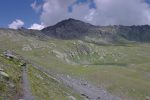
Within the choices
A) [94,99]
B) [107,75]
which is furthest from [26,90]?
[107,75]

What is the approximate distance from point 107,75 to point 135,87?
26.3 m

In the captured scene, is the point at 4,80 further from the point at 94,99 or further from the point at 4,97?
the point at 94,99

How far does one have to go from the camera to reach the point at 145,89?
343ft

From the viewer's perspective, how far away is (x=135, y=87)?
106250 millimetres

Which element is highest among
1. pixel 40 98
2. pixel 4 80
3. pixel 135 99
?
pixel 4 80

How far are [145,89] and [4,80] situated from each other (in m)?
74.4

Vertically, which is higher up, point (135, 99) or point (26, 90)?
point (26, 90)

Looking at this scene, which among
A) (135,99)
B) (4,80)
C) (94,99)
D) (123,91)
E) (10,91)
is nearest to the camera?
(10,91)

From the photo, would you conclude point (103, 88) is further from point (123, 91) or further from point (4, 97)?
point (4, 97)

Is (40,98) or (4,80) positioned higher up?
(4,80)

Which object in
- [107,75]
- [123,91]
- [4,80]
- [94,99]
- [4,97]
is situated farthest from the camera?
[107,75]

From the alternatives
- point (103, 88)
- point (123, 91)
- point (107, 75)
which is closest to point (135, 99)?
point (123, 91)

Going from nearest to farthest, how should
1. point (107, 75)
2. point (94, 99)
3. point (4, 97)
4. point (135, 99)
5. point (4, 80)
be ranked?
point (4, 97) < point (4, 80) < point (94, 99) < point (135, 99) < point (107, 75)

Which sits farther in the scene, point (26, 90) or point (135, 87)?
point (135, 87)
